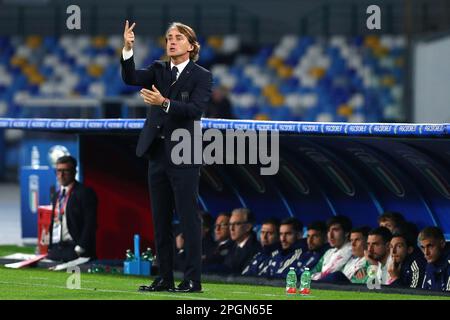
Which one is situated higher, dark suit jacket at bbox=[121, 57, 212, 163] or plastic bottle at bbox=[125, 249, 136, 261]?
dark suit jacket at bbox=[121, 57, 212, 163]

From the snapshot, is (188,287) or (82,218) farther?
(82,218)

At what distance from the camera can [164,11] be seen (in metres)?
35.6

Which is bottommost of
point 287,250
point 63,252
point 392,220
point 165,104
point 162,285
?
point 63,252

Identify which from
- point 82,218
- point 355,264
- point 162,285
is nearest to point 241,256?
point 355,264

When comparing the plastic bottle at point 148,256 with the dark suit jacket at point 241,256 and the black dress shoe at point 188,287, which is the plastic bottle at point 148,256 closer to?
the dark suit jacket at point 241,256

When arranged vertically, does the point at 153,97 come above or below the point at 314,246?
above

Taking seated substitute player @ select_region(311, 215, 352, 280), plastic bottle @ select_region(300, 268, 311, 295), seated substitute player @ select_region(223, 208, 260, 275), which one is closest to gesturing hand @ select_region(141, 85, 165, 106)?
plastic bottle @ select_region(300, 268, 311, 295)

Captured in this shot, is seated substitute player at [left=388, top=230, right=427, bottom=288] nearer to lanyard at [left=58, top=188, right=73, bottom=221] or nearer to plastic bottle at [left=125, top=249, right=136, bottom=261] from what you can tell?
plastic bottle at [left=125, top=249, right=136, bottom=261]

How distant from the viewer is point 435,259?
1138cm

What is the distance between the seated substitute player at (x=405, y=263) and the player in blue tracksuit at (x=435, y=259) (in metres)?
0.07

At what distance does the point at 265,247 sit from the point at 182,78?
149 inches

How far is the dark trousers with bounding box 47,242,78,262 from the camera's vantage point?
1388 centimetres

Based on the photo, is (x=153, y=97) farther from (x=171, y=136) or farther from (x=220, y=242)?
(x=220, y=242)

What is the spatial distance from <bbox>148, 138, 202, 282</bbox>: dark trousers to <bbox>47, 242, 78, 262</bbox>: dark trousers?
4.33 metres
